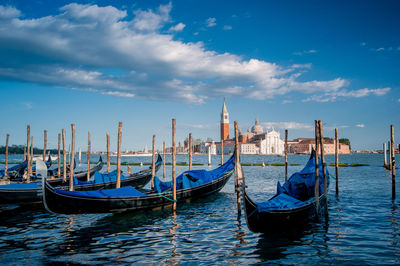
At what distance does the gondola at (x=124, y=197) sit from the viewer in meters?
6.96

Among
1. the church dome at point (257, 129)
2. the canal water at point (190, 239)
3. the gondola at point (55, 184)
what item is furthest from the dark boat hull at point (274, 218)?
the church dome at point (257, 129)

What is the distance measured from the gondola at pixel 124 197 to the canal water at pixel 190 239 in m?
0.35

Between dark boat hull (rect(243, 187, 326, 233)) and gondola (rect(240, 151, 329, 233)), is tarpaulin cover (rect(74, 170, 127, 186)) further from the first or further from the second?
dark boat hull (rect(243, 187, 326, 233))

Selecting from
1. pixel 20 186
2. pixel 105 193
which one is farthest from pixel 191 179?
pixel 20 186

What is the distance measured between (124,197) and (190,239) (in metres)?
2.44

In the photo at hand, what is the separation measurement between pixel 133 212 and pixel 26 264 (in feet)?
12.8

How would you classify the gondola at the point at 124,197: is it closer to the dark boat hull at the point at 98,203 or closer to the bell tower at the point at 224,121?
the dark boat hull at the point at 98,203

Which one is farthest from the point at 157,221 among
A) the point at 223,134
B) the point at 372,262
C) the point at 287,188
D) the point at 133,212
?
the point at 223,134

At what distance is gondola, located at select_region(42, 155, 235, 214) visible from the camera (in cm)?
696

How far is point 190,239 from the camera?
632cm

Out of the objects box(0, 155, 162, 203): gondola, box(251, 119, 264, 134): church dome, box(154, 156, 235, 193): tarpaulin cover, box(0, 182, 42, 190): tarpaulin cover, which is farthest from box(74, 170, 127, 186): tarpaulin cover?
box(251, 119, 264, 134): church dome

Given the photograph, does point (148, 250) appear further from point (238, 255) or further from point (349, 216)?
point (349, 216)

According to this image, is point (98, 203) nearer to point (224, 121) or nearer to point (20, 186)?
point (20, 186)

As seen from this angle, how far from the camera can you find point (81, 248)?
225 inches
